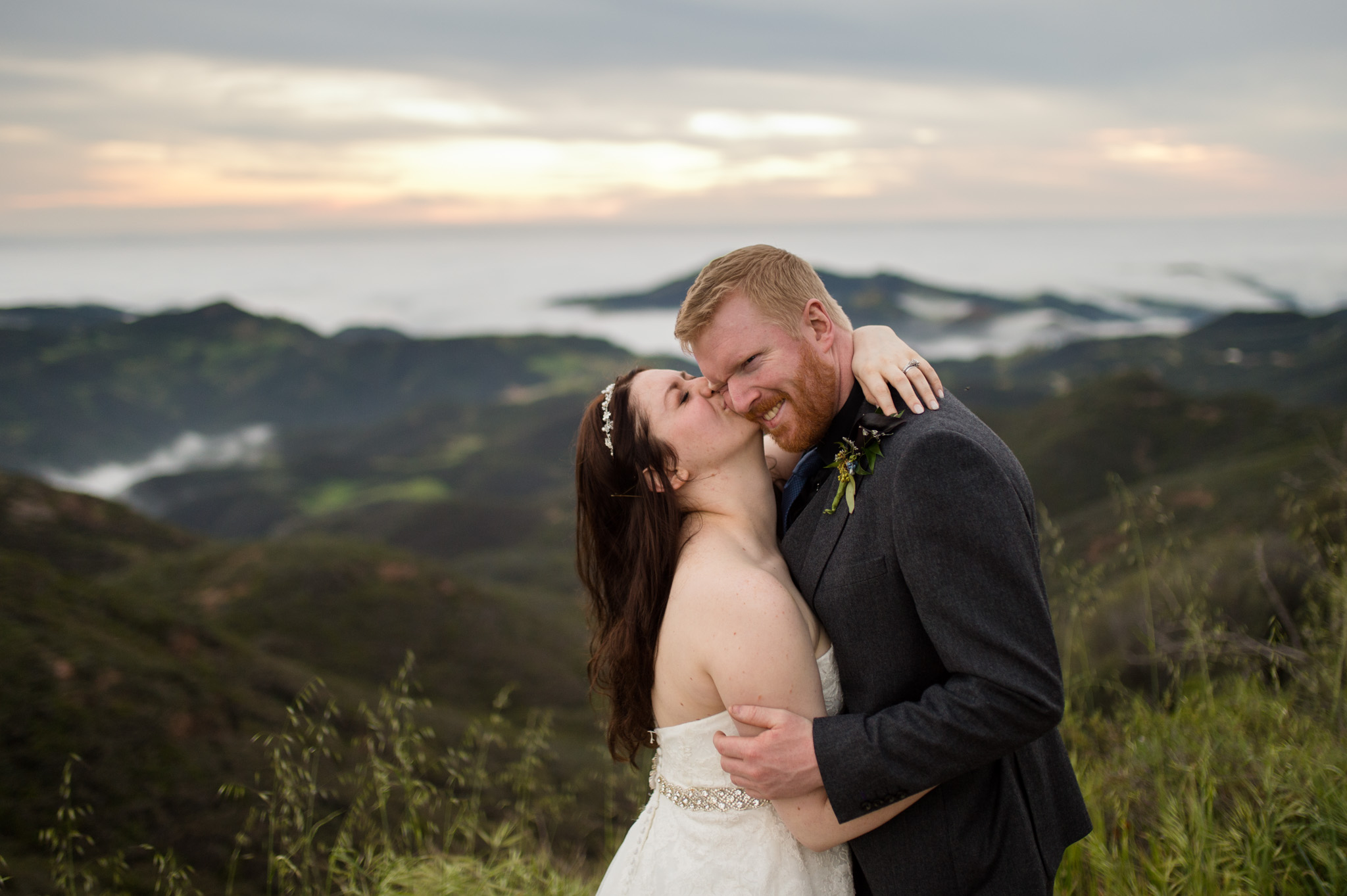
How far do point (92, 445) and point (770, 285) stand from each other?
237 metres

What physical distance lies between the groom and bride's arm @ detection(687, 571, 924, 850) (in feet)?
0.23

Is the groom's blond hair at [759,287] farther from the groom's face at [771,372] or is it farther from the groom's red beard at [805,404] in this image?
the groom's red beard at [805,404]

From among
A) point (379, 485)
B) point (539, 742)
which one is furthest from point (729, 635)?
point (379, 485)

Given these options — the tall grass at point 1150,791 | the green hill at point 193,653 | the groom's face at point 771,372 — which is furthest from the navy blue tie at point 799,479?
the green hill at point 193,653

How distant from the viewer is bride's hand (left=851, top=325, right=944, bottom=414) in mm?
2568

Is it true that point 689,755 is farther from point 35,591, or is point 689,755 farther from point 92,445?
point 92,445

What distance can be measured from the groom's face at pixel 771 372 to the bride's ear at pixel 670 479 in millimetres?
335

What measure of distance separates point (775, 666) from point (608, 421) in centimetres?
114

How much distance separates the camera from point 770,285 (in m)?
2.79

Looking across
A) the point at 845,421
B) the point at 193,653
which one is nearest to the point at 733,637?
the point at 845,421

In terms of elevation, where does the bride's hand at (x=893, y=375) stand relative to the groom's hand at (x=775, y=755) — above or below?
above

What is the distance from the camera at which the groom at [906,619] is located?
2.21 m

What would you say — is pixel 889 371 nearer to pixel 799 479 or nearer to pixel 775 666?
pixel 799 479

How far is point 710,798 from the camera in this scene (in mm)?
2932
